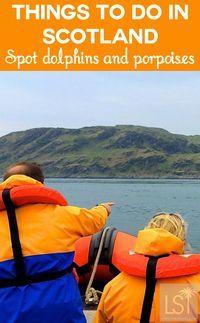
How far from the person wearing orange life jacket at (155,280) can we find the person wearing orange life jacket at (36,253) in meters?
0.45

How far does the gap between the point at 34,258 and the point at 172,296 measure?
109 cm

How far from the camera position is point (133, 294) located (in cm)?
396

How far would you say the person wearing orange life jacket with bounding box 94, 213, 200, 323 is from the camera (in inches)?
152

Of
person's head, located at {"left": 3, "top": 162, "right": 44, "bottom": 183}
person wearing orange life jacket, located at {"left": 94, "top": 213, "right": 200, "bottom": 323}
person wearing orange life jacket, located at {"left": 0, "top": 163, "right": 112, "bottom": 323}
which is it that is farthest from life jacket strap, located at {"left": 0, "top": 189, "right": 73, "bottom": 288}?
Result: person wearing orange life jacket, located at {"left": 94, "top": 213, "right": 200, "bottom": 323}

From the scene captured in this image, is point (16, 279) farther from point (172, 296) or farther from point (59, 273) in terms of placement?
point (172, 296)

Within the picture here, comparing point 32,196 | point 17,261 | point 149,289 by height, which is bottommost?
point 149,289

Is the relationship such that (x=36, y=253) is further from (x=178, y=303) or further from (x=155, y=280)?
(x=178, y=303)

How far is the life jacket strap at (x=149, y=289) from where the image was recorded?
3.87 metres

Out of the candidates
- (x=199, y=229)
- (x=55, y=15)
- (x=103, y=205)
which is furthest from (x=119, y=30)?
(x=199, y=229)

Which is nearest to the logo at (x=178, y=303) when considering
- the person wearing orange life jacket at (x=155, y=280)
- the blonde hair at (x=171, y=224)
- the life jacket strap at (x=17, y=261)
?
the person wearing orange life jacket at (x=155, y=280)

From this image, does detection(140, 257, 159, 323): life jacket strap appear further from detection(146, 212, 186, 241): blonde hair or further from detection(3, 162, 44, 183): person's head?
detection(3, 162, 44, 183): person's head

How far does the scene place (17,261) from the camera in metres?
3.58

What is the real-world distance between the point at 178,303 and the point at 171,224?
A: 615 millimetres

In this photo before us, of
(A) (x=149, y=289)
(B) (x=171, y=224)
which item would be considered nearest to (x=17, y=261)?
(A) (x=149, y=289)
